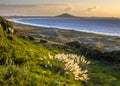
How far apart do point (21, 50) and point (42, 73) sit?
2.27m

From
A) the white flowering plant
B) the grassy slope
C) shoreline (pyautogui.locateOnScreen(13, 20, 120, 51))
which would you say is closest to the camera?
the grassy slope

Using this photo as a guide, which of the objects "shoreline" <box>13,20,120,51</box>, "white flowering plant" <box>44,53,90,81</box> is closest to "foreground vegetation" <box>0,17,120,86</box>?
"white flowering plant" <box>44,53,90,81</box>

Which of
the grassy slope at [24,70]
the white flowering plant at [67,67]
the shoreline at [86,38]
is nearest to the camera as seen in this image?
the grassy slope at [24,70]

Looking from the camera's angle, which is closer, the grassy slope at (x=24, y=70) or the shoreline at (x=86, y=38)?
the grassy slope at (x=24, y=70)

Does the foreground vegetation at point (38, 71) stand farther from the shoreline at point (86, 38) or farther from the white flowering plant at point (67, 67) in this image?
the shoreline at point (86, 38)

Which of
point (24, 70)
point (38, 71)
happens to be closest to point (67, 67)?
point (38, 71)

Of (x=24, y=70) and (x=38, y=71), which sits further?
(x=38, y=71)

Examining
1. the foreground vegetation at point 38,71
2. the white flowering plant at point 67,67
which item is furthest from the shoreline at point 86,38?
the white flowering plant at point 67,67

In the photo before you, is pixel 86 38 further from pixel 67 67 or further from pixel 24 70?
pixel 24 70

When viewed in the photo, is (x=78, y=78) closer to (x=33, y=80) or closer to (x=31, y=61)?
(x=31, y=61)

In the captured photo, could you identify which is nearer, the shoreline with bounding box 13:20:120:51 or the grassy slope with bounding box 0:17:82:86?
the grassy slope with bounding box 0:17:82:86

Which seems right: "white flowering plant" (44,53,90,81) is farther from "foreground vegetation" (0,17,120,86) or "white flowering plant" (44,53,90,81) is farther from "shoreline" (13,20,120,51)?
"shoreline" (13,20,120,51)

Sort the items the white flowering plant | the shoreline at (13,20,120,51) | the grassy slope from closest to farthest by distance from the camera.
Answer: the grassy slope, the white flowering plant, the shoreline at (13,20,120,51)

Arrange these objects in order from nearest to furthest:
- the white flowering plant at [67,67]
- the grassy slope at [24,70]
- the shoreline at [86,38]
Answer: the grassy slope at [24,70] < the white flowering plant at [67,67] < the shoreline at [86,38]
